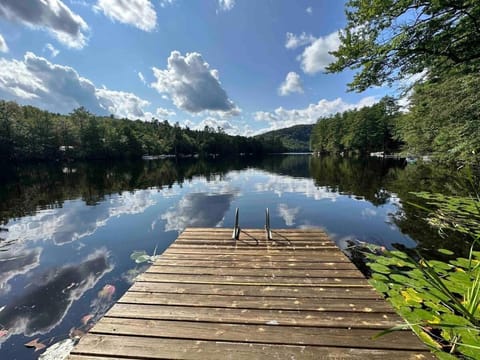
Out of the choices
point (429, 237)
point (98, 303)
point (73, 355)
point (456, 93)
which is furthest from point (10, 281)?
point (456, 93)

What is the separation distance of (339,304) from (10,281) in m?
6.19

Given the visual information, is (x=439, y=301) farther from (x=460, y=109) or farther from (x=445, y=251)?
(x=460, y=109)

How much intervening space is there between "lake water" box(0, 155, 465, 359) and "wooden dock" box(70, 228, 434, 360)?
1.81m

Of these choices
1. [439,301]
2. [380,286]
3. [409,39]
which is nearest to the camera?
[439,301]

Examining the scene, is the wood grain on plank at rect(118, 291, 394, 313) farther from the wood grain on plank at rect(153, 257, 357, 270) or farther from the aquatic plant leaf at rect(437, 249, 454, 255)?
the aquatic plant leaf at rect(437, 249, 454, 255)

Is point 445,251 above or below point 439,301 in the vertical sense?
below

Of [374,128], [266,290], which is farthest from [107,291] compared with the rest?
[374,128]

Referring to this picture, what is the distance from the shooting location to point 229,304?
8.37 ft

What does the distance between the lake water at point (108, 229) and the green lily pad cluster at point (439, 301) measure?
2059 millimetres

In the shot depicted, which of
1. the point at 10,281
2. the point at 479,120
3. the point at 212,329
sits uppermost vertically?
the point at 479,120

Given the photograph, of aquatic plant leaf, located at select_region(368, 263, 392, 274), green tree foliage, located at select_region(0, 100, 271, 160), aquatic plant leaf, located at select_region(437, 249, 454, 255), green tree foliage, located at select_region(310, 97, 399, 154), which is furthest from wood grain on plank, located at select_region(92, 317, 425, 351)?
green tree foliage, located at select_region(0, 100, 271, 160)

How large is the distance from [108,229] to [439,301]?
A: 8450 mm

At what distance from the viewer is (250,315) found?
2363 mm

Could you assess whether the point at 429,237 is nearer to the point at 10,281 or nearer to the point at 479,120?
the point at 479,120
